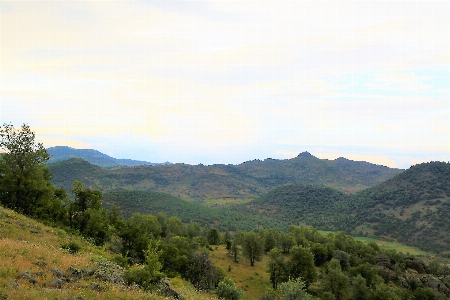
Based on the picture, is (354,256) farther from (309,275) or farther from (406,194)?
(406,194)

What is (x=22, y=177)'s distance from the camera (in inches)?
1480

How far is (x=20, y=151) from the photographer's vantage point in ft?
125

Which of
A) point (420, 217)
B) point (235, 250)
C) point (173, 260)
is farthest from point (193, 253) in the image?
point (420, 217)

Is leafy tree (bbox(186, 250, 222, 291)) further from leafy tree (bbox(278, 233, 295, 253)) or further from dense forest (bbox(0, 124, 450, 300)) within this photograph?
leafy tree (bbox(278, 233, 295, 253))

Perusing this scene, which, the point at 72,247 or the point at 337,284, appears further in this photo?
the point at 337,284

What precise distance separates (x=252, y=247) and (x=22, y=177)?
61.0m

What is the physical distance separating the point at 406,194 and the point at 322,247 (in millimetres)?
159074

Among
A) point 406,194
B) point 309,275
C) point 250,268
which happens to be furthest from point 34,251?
point 406,194

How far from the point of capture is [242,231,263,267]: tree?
260 feet

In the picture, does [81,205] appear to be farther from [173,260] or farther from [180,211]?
[180,211]

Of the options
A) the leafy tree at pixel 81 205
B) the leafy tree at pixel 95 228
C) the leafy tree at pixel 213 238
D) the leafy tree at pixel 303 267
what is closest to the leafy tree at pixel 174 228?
the leafy tree at pixel 213 238

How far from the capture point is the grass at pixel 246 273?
63156 millimetres

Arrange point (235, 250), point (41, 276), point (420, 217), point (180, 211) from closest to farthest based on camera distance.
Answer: point (41, 276) → point (235, 250) → point (420, 217) → point (180, 211)

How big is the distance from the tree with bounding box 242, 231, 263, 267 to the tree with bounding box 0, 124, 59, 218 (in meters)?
54.6
